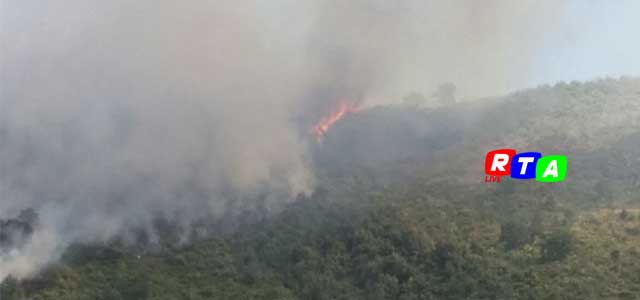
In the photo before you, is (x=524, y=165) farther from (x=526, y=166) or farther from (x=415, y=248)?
(x=415, y=248)

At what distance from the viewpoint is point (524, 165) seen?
68812 millimetres

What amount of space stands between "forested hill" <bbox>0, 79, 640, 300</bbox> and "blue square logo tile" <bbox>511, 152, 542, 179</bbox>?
2790 millimetres

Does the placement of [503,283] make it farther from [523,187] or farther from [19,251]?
[19,251]

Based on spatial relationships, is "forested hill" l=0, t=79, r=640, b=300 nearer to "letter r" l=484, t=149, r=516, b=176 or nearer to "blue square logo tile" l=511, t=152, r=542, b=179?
"letter r" l=484, t=149, r=516, b=176

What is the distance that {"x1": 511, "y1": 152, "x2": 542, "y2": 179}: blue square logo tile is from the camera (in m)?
65.8

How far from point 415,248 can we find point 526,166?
25.0 m

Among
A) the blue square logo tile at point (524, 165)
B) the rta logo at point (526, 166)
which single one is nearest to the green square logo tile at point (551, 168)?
the rta logo at point (526, 166)

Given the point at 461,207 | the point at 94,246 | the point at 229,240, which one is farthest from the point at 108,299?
the point at 461,207

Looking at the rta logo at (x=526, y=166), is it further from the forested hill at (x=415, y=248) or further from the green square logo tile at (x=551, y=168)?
the forested hill at (x=415, y=248)

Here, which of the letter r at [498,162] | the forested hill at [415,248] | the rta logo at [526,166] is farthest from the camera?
the letter r at [498,162]

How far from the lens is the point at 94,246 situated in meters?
48.7

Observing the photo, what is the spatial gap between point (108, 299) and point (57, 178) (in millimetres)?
20813

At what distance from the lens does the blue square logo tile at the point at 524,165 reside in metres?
65.8

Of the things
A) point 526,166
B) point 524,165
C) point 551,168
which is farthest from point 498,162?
point 551,168
